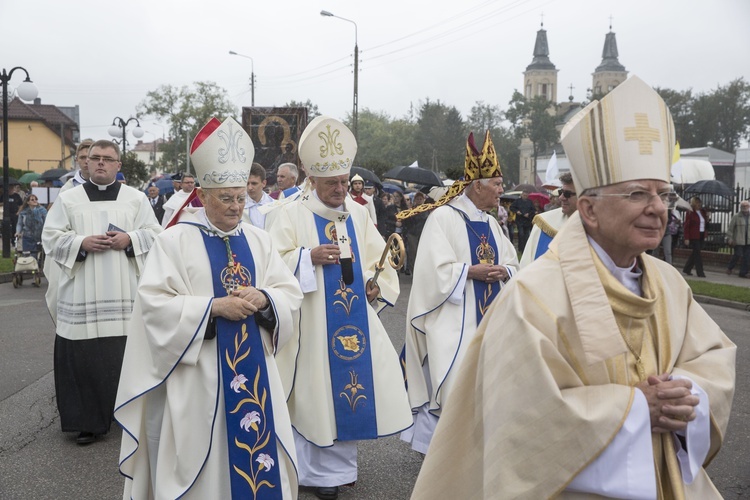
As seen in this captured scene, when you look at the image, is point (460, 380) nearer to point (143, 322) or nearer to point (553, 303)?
point (553, 303)

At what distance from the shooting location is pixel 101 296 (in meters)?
6.11

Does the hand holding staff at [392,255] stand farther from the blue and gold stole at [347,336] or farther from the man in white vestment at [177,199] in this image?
the man in white vestment at [177,199]

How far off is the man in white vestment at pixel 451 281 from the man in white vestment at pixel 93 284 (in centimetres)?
A: 224

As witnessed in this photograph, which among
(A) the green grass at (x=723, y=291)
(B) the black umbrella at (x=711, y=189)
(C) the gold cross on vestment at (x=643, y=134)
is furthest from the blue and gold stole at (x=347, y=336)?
(B) the black umbrella at (x=711, y=189)

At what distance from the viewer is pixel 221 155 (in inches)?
166

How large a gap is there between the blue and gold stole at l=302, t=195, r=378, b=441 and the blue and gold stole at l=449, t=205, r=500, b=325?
81cm

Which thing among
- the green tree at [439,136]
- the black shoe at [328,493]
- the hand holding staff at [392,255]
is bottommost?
the black shoe at [328,493]

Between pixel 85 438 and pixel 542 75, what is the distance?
5611 inches

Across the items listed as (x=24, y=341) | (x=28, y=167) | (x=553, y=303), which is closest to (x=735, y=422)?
(x=553, y=303)

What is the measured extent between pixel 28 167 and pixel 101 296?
56250mm

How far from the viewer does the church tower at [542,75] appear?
14100 centimetres

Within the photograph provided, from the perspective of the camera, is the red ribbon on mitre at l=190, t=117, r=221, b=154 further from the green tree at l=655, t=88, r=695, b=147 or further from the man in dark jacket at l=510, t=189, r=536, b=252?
the green tree at l=655, t=88, r=695, b=147

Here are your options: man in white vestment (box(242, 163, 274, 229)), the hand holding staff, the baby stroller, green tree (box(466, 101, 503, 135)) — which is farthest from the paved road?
green tree (box(466, 101, 503, 135))

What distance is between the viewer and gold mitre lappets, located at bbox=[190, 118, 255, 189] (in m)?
4.16
